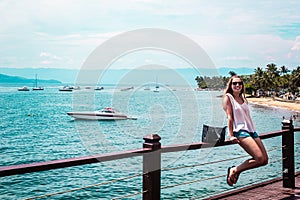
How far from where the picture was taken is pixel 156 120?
53094 millimetres

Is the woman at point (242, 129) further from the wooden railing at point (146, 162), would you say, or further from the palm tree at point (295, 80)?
the palm tree at point (295, 80)

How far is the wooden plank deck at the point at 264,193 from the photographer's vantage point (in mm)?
4719

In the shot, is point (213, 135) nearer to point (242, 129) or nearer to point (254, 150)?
point (242, 129)

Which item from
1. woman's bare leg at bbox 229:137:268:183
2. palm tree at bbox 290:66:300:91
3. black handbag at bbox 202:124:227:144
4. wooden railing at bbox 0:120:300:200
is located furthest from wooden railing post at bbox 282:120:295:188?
palm tree at bbox 290:66:300:91

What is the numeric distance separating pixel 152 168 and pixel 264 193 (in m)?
1.97

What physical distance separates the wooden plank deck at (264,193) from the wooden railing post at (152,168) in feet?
3.46

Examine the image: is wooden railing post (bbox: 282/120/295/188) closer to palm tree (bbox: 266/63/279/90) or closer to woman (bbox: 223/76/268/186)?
woman (bbox: 223/76/268/186)

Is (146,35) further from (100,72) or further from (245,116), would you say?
(245,116)

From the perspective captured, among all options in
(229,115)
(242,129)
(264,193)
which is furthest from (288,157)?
(229,115)

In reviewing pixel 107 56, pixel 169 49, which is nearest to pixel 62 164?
pixel 107 56

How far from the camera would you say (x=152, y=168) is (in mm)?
3654

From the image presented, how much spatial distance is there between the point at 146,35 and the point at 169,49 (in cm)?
89

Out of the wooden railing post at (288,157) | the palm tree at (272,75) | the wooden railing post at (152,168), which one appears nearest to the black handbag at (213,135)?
the wooden railing post at (152,168)

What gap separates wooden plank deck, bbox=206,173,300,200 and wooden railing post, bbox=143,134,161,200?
1.05 m
